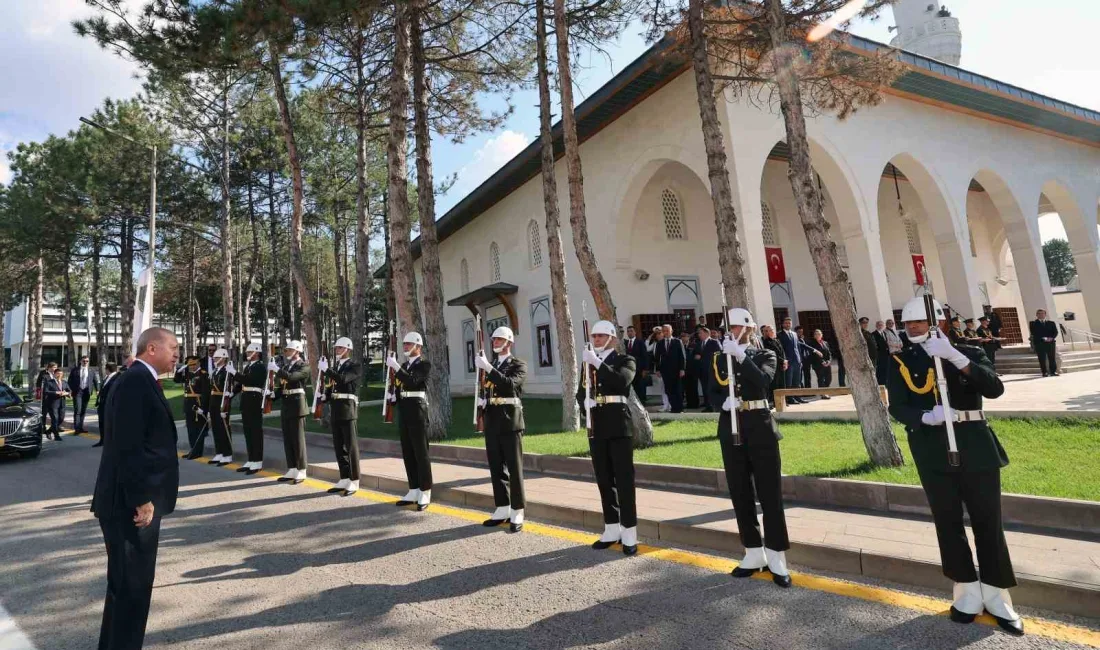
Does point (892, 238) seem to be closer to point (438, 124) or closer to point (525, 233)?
point (525, 233)

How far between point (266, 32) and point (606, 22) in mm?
→ 6419

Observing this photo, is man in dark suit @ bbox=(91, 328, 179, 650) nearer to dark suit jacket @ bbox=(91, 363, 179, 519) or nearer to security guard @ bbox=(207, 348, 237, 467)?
dark suit jacket @ bbox=(91, 363, 179, 519)

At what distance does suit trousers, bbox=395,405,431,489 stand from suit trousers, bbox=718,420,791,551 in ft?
12.2

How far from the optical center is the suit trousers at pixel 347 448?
299 inches

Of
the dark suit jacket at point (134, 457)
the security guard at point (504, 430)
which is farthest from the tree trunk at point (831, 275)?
the dark suit jacket at point (134, 457)

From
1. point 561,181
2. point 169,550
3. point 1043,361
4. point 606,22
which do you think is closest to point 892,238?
point 1043,361

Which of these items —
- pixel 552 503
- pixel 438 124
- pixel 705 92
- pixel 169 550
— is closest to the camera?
pixel 169 550

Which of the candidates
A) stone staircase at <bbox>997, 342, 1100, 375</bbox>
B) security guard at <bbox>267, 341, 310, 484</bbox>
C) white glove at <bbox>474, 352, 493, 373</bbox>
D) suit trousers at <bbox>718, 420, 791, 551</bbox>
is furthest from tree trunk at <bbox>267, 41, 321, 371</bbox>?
stone staircase at <bbox>997, 342, 1100, 375</bbox>

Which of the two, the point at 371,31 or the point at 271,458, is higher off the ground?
the point at 371,31

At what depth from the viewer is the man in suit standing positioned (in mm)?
12289

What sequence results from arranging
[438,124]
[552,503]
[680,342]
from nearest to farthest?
[552,503]
[680,342]
[438,124]

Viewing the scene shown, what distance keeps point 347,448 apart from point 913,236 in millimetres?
21427

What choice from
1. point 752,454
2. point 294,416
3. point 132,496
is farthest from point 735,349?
point 294,416

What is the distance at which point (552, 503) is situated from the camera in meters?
6.07
